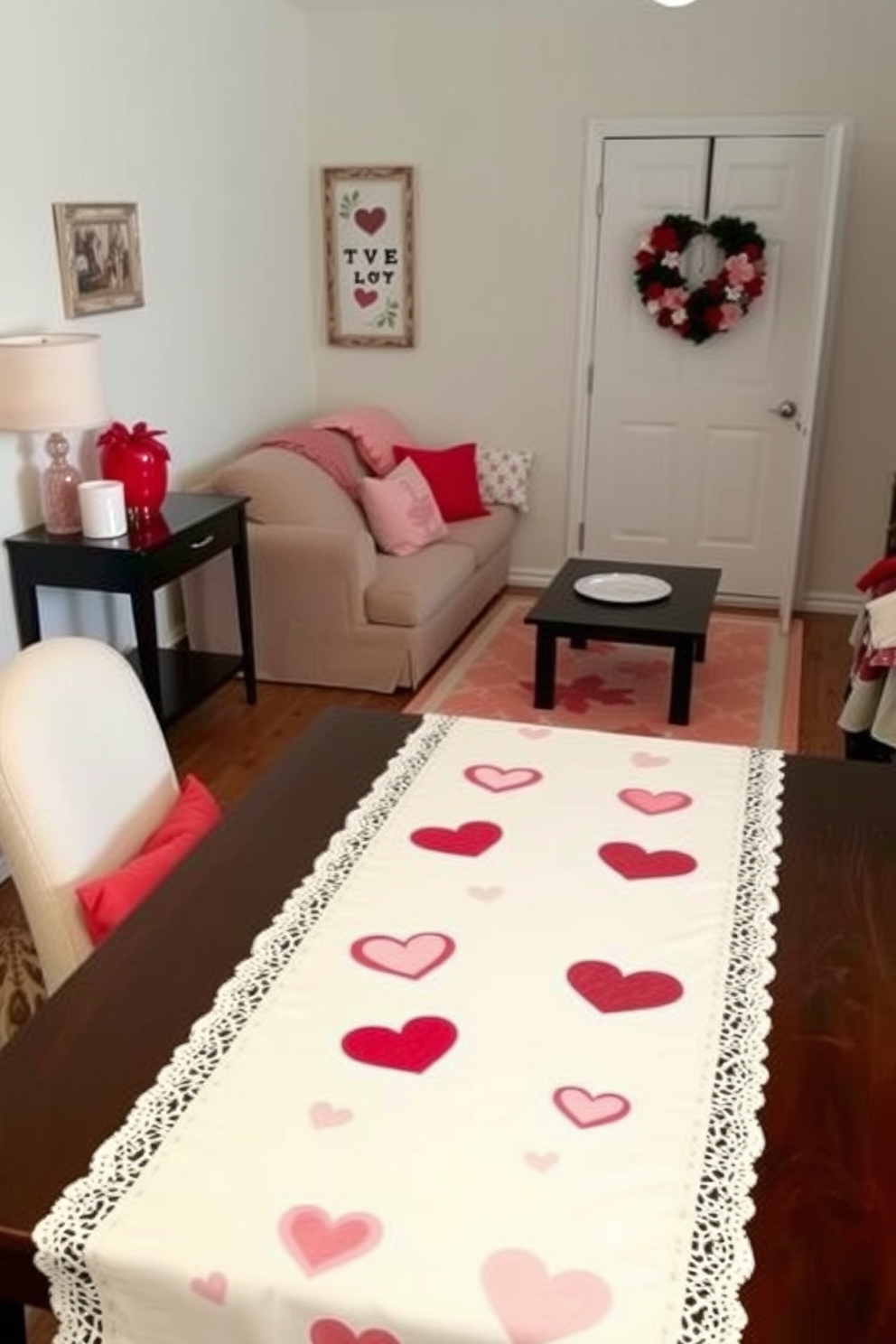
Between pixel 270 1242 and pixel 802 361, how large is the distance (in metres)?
4.65

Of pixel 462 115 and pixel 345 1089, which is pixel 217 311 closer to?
pixel 462 115

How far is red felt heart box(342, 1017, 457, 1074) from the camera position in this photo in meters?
1.19

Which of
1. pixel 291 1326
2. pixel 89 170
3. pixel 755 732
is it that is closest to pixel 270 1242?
pixel 291 1326

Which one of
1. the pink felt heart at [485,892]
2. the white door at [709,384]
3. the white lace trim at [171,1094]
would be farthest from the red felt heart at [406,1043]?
the white door at [709,384]

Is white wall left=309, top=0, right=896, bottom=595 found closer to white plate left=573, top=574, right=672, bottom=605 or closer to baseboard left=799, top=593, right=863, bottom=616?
baseboard left=799, top=593, right=863, bottom=616

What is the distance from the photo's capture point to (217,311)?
4.57 m

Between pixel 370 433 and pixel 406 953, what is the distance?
391 cm

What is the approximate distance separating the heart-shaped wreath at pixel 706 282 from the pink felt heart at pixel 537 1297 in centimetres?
453

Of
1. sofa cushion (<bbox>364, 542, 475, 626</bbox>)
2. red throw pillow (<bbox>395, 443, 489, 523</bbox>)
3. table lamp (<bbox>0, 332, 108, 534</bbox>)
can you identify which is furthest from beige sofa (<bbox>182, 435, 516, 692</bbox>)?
table lamp (<bbox>0, 332, 108, 534</bbox>)

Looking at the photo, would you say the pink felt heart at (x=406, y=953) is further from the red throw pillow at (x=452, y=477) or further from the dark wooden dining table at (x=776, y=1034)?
the red throw pillow at (x=452, y=477)

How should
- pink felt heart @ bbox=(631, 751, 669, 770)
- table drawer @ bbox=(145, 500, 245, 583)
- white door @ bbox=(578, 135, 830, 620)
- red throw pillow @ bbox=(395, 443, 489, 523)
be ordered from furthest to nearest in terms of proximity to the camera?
red throw pillow @ bbox=(395, 443, 489, 523) < white door @ bbox=(578, 135, 830, 620) < table drawer @ bbox=(145, 500, 245, 583) < pink felt heart @ bbox=(631, 751, 669, 770)

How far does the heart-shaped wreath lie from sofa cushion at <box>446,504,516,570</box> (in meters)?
1.07

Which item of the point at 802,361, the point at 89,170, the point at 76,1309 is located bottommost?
the point at 76,1309

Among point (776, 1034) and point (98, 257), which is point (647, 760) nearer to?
point (776, 1034)
